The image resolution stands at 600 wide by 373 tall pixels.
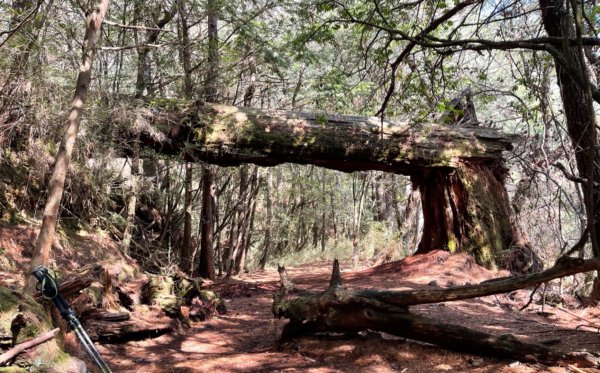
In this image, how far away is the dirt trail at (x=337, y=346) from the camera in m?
4.62

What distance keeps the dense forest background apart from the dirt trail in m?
1.23

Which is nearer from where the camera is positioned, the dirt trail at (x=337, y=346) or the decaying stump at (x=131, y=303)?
the dirt trail at (x=337, y=346)

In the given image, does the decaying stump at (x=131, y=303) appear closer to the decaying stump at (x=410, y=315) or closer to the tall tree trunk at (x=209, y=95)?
the decaying stump at (x=410, y=315)

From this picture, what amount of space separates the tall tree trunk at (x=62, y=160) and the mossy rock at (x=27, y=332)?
100cm

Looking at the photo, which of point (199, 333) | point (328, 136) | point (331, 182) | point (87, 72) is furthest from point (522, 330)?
point (331, 182)

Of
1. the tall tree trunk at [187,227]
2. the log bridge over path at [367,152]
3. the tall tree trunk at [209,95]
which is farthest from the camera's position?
the tall tree trunk at [187,227]

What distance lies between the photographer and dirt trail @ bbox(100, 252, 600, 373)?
182 inches

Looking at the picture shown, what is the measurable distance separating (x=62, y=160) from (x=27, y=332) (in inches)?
87.6

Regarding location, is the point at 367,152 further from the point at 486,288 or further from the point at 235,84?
the point at 486,288

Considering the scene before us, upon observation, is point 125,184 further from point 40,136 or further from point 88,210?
point 40,136

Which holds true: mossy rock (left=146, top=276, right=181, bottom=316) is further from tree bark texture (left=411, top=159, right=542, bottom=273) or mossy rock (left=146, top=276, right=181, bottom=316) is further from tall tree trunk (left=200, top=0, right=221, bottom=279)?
tree bark texture (left=411, top=159, right=542, bottom=273)

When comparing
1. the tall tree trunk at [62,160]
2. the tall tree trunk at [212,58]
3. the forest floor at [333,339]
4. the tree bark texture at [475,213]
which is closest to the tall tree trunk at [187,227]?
the tall tree trunk at [212,58]

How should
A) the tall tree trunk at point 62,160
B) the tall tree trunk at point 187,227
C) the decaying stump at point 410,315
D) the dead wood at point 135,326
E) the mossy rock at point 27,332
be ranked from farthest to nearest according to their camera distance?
the tall tree trunk at point 187,227 → the dead wood at point 135,326 → the tall tree trunk at point 62,160 → the decaying stump at point 410,315 → the mossy rock at point 27,332

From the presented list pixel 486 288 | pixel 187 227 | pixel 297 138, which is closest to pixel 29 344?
pixel 486 288
